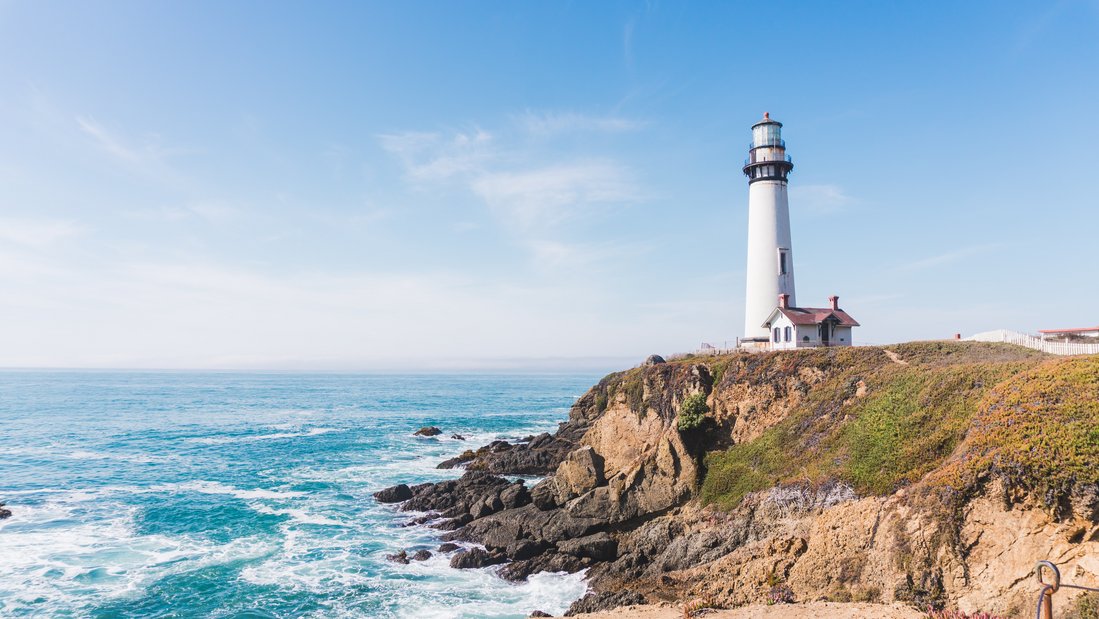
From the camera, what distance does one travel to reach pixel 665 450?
1145 inches

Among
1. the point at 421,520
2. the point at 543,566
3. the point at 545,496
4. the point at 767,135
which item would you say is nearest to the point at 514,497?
the point at 545,496

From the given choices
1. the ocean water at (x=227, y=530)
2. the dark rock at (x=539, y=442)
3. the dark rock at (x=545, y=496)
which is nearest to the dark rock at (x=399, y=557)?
the ocean water at (x=227, y=530)

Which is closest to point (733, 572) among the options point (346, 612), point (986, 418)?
point (986, 418)

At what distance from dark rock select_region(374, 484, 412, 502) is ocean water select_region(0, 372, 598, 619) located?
92cm

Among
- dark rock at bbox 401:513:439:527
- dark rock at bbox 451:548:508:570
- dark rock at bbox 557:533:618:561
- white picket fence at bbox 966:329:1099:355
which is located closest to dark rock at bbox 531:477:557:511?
dark rock at bbox 557:533:618:561

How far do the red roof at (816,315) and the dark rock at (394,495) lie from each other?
2822cm

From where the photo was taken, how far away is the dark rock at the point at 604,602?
21.2 m

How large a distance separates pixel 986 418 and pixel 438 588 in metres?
21.6

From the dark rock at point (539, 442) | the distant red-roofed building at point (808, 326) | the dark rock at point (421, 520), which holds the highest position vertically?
the distant red-roofed building at point (808, 326)

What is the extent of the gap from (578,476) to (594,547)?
5.89 m

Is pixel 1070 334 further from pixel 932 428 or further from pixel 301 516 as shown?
pixel 301 516

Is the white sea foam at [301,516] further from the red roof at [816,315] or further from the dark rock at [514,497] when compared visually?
the red roof at [816,315]

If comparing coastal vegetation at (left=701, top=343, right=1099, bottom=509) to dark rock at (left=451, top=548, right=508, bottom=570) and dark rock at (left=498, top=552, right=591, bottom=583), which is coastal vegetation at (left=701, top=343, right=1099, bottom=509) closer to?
dark rock at (left=498, top=552, right=591, bottom=583)

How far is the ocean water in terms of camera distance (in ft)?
75.4
